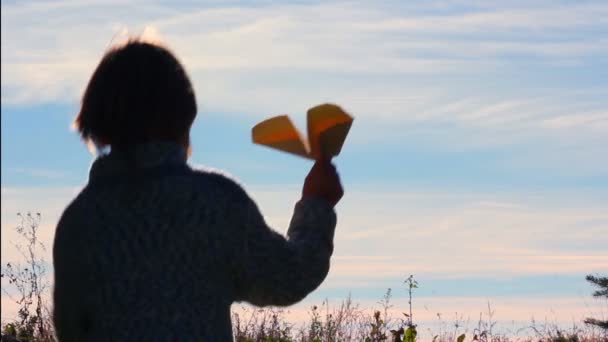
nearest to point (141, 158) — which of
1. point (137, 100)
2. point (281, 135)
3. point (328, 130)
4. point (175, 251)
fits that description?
point (137, 100)

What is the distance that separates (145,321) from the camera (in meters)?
3.41

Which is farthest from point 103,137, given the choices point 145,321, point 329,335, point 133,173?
point 329,335

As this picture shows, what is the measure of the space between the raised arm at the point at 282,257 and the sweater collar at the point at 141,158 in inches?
10.5

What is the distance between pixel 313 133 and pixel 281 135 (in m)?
0.12

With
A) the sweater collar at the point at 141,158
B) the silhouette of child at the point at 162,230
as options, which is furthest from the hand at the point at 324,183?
the sweater collar at the point at 141,158

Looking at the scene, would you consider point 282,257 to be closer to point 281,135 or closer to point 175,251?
point 175,251

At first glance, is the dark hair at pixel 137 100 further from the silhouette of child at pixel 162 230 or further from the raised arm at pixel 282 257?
the raised arm at pixel 282 257

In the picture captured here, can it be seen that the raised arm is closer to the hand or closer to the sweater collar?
the hand

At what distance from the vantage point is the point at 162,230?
341 centimetres

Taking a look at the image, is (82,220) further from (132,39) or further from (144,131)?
(132,39)

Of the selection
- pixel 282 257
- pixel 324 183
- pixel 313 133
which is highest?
pixel 313 133

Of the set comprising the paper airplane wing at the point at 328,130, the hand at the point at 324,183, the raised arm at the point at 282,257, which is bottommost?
the raised arm at the point at 282,257

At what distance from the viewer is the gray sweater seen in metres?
3.37

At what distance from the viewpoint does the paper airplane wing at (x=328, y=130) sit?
11.8 ft
